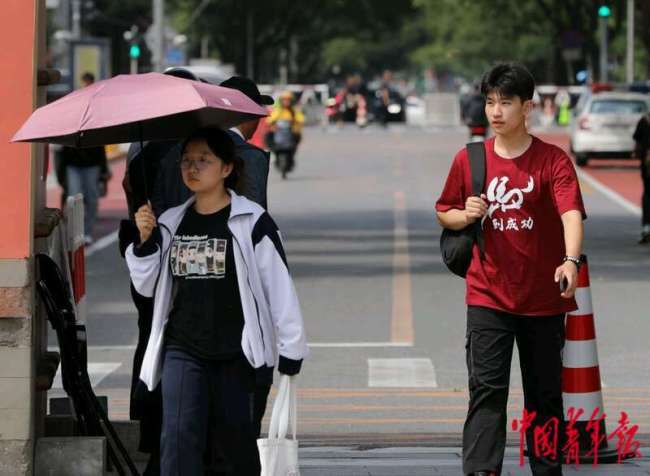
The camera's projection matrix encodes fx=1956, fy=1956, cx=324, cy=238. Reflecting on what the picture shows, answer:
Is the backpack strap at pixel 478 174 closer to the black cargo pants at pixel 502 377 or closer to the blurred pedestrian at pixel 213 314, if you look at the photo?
the black cargo pants at pixel 502 377

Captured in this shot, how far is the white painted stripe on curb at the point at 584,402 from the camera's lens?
8594 mm

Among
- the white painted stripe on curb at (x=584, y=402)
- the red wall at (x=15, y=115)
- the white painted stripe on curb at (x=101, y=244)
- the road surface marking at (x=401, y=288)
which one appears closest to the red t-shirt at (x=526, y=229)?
the white painted stripe on curb at (x=584, y=402)

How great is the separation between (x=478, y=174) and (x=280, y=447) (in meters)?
1.48

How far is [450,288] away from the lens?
17109 mm

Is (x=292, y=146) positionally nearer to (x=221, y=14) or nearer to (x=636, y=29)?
(x=636, y=29)

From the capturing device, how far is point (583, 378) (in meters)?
8.58

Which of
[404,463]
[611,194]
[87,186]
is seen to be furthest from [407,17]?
[404,463]

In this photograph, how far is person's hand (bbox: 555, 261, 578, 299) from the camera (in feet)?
22.8

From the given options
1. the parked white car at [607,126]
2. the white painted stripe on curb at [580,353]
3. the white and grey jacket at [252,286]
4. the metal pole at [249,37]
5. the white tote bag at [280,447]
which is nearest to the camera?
the white tote bag at [280,447]

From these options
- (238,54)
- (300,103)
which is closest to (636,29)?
(300,103)

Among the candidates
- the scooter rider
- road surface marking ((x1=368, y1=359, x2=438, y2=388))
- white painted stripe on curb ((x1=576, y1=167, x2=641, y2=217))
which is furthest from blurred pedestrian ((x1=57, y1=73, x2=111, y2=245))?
the scooter rider

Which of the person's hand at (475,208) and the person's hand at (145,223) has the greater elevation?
the person's hand at (475,208)

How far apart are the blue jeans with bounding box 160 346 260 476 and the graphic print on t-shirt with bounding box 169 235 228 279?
10.2 inches

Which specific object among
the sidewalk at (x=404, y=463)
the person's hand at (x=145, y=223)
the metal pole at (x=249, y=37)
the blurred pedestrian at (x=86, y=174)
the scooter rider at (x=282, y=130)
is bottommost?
the sidewalk at (x=404, y=463)
